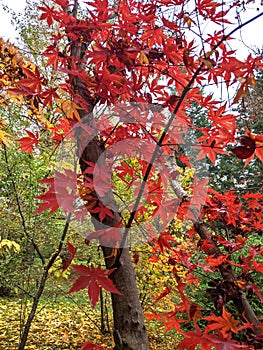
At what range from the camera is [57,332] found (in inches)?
123

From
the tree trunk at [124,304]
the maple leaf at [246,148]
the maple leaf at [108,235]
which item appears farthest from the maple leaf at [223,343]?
the maple leaf at [246,148]

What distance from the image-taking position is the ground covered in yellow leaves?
9.19ft

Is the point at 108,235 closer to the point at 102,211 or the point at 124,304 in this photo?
the point at 102,211

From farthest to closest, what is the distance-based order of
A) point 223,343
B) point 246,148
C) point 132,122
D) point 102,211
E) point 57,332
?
1. point 57,332
2. point 132,122
3. point 102,211
4. point 223,343
5. point 246,148

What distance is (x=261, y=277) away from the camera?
3.77 metres

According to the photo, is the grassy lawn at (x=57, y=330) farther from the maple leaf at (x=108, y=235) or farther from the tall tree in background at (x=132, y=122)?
the maple leaf at (x=108, y=235)

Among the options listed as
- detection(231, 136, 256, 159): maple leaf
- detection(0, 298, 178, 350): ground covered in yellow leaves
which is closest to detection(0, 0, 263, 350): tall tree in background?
detection(231, 136, 256, 159): maple leaf

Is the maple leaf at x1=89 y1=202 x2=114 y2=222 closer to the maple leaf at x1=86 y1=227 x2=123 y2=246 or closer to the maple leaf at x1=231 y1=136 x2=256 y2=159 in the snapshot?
the maple leaf at x1=86 y1=227 x2=123 y2=246

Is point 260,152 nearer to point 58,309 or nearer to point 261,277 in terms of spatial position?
point 261,277

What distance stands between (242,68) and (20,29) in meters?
5.35

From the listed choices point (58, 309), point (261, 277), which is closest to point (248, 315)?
point (261, 277)

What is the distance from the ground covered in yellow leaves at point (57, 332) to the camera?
2.80 m

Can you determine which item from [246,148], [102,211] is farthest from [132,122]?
[246,148]

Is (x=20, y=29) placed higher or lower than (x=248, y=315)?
higher
